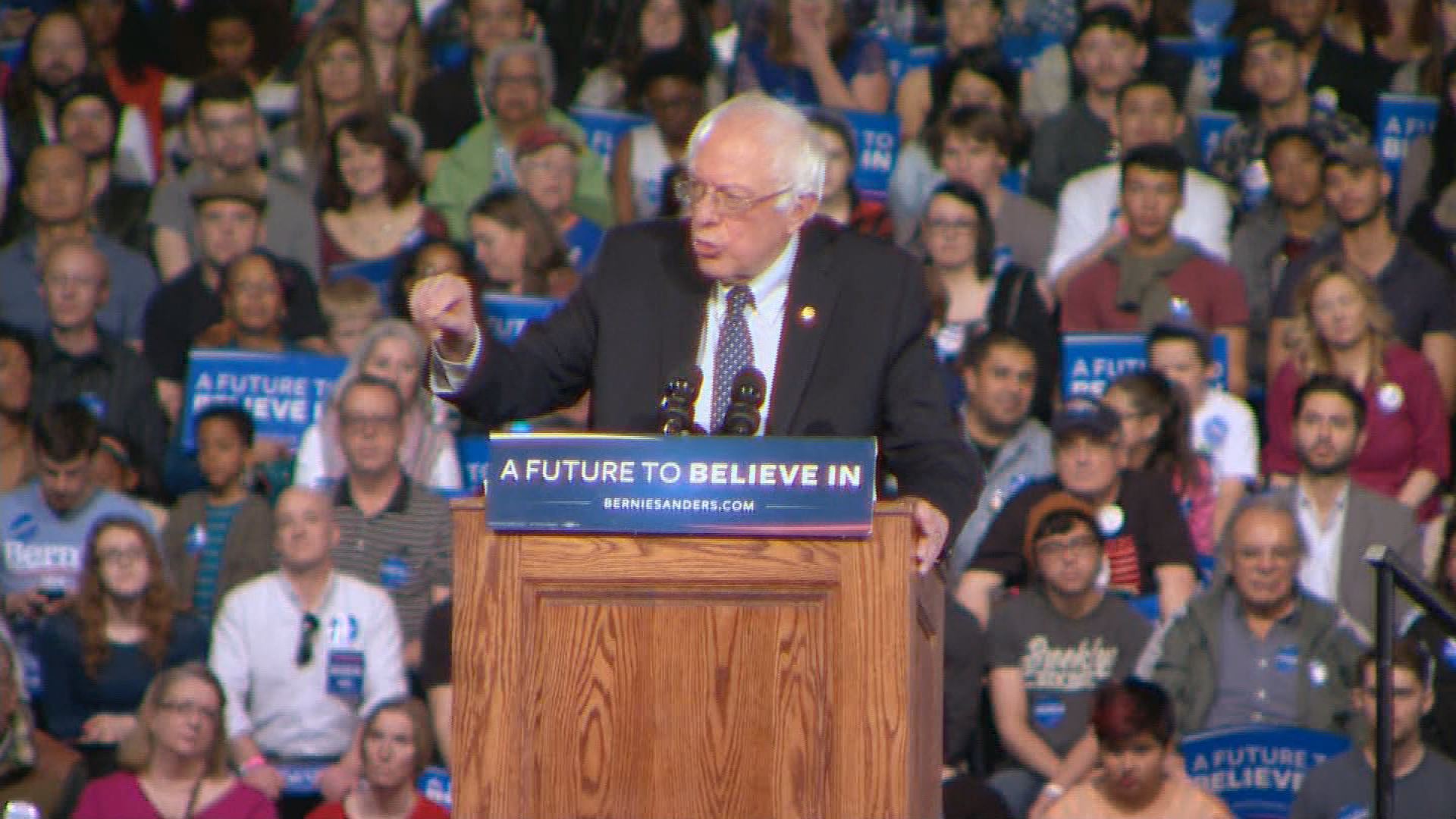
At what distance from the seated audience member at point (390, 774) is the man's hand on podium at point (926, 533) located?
136 inches

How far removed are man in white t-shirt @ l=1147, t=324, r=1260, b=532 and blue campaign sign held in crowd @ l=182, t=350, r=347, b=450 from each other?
8.58ft

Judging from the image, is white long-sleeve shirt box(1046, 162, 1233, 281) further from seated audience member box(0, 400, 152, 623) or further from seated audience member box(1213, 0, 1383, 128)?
seated audience member box(0, 400, 152, 623)

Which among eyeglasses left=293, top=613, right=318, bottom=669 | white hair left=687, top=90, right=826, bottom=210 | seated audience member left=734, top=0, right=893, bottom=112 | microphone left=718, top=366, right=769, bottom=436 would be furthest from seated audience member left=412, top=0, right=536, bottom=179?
microphone left=718, top=366, right=769, bottom=436

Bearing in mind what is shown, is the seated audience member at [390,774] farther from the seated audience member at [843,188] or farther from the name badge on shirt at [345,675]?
the seated audience member at [843,188]

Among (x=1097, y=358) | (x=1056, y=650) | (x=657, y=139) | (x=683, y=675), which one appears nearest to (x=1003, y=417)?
(x=1097, y=358)

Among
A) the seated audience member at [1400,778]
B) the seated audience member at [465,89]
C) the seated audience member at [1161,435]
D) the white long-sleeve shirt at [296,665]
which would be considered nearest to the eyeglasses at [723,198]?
the seated audience member at [1400,778]

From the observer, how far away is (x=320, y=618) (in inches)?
265

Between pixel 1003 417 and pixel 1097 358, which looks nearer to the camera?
pixel 1003 417

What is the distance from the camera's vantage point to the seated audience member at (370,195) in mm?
8500

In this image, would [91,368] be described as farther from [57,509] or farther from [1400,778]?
[1400,778]

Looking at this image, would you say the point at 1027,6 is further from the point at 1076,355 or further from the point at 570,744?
the point at 570,744

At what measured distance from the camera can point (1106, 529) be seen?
267 inches

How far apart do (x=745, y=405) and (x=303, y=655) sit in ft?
13.2

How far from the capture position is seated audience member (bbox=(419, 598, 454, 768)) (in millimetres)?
6633
